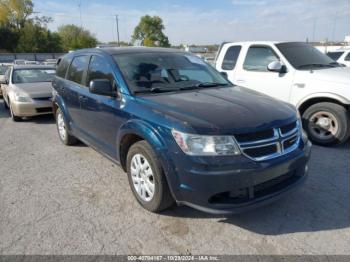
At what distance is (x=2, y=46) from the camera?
5669 centimetres

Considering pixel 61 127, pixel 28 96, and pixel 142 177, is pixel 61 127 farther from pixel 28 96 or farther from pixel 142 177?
pixel 142 177

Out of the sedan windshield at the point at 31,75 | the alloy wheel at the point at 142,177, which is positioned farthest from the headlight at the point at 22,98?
the alloy wheel at the point at 142,177

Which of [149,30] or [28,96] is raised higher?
[149,30]

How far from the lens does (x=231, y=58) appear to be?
21.6 feet

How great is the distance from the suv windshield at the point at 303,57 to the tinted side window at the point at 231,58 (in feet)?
3.14

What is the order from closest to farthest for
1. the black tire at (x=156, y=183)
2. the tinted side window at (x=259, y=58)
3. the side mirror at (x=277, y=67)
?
1. the black tire at (x=156, y=183)
2. the side mirror at (x=277, y=67)
3. the tinted side window at (x=259, y=58)

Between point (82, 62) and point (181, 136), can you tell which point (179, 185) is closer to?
point (181, 136)

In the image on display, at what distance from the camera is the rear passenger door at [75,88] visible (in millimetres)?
4461

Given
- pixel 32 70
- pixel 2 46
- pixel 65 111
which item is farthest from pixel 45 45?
pixel 65 111

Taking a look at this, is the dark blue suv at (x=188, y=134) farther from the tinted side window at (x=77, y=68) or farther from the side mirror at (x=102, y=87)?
the tinted side window at (x=77, y=68)

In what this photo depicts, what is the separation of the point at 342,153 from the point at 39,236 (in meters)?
4.70

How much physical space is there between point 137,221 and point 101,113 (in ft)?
4.98

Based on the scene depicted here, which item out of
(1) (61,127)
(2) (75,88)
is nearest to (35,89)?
(1) (61,127)

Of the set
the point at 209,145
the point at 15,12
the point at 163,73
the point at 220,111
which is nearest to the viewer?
the point at 209,145
